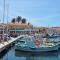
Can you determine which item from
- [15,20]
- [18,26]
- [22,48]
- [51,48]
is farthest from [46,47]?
[15,20]

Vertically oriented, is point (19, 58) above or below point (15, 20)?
below

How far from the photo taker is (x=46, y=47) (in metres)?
34.8

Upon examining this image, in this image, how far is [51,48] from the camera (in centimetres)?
3497

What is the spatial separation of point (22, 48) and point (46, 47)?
11.4 ft

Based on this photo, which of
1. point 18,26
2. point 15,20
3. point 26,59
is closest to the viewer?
point 26,59

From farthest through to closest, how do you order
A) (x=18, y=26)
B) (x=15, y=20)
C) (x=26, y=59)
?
(x=15, y=20)
(x=18, y=26)
(x=26, y=59)

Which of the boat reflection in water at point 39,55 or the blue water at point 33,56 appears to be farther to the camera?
the boat reflection in water at point 39,55

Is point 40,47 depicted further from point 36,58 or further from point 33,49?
point 36,58

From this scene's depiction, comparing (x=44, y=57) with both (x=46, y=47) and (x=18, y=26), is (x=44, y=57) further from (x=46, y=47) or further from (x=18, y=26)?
(x=18, y=26)

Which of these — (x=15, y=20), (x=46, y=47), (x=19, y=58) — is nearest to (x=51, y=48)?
(x=46, y=47)

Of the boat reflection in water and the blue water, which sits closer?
the blue water

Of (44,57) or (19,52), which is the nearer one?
(44,57)

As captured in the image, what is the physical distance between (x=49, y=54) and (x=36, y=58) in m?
3.42

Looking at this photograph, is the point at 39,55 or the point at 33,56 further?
the point at 39,55
